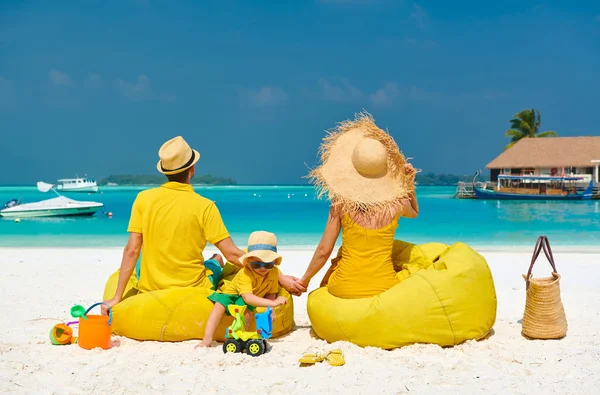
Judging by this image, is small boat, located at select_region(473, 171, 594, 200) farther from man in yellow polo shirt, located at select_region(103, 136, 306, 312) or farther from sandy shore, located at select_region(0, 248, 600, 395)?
man in yellow polo shirt, located at select_region(103, 136, 306, 312)

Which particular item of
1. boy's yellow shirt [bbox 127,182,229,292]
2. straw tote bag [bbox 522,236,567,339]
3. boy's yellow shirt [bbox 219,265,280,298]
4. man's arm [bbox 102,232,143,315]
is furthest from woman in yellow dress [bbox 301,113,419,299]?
man's arm [bbox 102,232,143,315]

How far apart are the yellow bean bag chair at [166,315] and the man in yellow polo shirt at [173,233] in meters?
0.10

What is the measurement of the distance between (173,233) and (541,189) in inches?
1565

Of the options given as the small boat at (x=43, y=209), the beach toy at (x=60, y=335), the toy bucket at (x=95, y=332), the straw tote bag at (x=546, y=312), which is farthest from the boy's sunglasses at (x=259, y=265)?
the small boat at (x=43, y=209)

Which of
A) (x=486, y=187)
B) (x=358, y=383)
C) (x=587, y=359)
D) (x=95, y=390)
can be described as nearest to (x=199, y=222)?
(x=95, y=390)

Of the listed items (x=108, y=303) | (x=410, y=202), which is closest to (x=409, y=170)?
(x=410, y=202)

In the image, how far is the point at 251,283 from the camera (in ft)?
Result: 12.4

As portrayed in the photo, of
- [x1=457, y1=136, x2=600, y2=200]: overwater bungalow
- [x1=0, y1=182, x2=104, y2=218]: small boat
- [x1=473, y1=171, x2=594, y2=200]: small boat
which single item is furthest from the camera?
[x1=457, y1=136, x2=600, y2=200]: overwater bungalow

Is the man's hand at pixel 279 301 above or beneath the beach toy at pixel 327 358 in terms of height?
above

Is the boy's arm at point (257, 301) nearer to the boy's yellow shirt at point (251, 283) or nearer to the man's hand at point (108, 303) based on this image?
the boy's yellow shirt at point (251, 283)

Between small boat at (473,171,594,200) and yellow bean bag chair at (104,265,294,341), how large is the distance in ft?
126

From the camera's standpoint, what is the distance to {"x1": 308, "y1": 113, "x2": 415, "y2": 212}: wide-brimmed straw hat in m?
3.89

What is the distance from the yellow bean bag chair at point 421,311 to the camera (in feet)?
12.1

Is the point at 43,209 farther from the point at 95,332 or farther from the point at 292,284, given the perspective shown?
the point at 292,284
